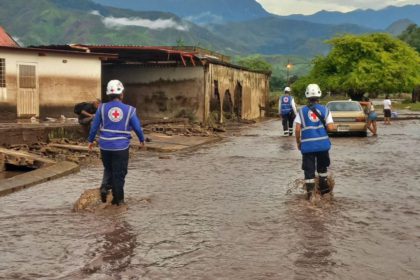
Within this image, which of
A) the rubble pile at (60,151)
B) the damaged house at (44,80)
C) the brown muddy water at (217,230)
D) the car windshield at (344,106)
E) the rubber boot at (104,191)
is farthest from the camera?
the car windshield at (344,106)

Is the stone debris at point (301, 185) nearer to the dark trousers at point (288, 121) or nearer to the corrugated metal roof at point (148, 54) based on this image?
the dark trousers at point (288, 121)

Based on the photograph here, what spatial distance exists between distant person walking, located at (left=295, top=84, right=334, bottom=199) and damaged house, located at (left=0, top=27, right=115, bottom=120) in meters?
15.1

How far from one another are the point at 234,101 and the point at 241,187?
22.8m

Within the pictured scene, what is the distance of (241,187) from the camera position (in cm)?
968

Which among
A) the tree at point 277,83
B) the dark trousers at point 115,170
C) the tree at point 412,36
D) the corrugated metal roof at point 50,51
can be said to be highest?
the tree at point 412,36

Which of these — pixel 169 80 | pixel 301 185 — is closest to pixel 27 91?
pixel 169 80

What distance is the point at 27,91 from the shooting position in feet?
69.1

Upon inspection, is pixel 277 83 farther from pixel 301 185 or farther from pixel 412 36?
pixel 301 185

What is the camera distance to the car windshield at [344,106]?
21848 millimetres

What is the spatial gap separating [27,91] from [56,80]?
1.42m

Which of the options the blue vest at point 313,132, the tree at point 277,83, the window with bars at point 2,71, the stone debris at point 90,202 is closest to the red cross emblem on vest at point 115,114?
the stone debris at point 90,202

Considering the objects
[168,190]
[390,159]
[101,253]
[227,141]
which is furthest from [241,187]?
[227,141]

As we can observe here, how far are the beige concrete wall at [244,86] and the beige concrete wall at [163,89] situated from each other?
0.60m

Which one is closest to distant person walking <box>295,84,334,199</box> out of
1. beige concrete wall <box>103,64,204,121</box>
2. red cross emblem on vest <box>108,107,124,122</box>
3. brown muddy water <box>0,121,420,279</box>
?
brown muddy water <box>0,121,420,279</box>
